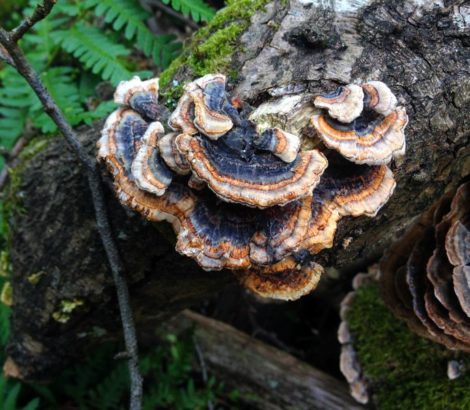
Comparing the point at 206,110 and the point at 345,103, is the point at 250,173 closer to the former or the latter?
the point at 206,110

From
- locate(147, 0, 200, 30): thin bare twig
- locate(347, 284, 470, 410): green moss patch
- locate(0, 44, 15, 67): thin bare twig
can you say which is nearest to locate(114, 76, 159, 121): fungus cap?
locate(0, 44, 15, 67): thin bare twig

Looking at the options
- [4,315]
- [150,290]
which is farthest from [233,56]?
[4,315]

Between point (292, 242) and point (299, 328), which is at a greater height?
point (292, 242)

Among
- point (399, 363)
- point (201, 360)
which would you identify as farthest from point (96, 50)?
point (399, 363)

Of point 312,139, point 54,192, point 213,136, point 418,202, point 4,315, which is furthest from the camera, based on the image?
point 4,315

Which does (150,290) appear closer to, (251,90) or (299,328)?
(251,90)

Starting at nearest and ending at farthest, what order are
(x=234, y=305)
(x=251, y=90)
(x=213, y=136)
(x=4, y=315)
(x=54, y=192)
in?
1. (x=213, y=136)
2. (x=251, y=90)
3. (x=54, y=192)
4. (x=4, y=315)
5. (x=234, y=305)

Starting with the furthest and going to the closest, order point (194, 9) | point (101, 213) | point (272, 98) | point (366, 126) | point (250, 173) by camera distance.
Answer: point (194, 9) < point (101, 213) < point (272, 98) < point (366, 126) < point (250, 173)
